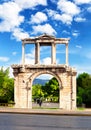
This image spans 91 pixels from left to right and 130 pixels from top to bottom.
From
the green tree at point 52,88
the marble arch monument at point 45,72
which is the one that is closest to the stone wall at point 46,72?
the marble arch monument at point 45,72

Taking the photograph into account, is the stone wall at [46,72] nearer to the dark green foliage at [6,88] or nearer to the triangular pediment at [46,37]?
the triangular pediment at [46,37]

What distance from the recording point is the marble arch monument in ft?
193

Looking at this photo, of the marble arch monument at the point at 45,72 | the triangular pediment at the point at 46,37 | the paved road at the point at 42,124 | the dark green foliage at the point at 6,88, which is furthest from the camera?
the dark green foliage at the point at 6,88

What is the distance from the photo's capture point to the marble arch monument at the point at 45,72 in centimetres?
5897

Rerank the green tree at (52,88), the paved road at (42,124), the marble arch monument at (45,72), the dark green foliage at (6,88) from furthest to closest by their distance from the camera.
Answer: the green tree at (52,88), the dark green foliage at (6,88), the marble arch monument at (45,72), the paved road at (42,124)

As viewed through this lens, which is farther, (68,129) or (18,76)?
(18,76)

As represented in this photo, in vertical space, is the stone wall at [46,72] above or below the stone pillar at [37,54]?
below

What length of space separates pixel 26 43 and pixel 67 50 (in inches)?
213

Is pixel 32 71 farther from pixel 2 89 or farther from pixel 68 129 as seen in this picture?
pixel 68 129

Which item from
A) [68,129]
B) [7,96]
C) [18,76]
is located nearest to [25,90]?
[18,76]

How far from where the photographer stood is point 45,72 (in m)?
59.3

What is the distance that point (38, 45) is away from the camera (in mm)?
60312

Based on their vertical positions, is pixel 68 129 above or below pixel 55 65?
below

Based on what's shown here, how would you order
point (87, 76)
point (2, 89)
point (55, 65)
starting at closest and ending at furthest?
point (55, 65)
point (2, 89)
point (87, 76)
